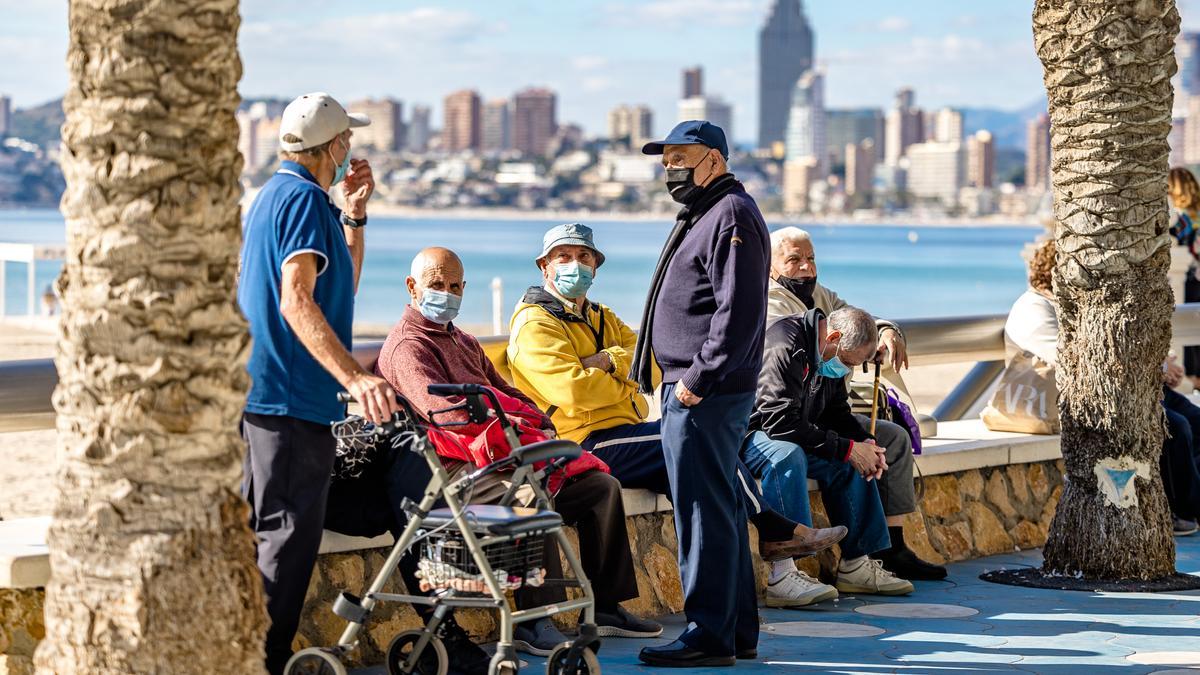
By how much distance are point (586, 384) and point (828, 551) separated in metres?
1.56

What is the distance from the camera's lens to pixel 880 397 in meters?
7.92

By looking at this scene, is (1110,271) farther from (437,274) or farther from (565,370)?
(437,274)

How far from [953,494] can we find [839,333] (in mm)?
1535

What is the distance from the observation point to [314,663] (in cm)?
511

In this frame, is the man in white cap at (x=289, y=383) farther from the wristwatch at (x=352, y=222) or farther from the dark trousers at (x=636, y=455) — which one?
the dark trousers at (x=636, y=455)

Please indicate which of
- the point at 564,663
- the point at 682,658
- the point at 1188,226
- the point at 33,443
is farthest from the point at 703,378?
the point at 33,443

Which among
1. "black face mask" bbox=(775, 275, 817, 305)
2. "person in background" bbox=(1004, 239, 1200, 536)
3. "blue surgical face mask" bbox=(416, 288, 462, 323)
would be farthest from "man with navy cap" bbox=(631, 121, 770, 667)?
"person in background" bbox=(1004, 239, 1200, 536)

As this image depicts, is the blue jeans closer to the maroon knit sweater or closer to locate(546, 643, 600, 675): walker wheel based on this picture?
the maroon knit sweater

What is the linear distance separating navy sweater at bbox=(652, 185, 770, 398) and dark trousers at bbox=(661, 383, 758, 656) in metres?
0.12

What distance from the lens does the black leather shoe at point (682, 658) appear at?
599 centimetres

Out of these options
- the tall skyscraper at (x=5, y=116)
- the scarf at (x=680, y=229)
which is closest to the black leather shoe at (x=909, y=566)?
the scarf at (x=680, y=229)

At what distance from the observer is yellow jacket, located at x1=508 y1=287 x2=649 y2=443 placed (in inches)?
269

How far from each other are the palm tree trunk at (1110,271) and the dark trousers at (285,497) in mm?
3709

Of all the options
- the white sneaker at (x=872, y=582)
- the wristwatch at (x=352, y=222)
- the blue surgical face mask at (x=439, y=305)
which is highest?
the wristwatch at (x=352, y=222)
